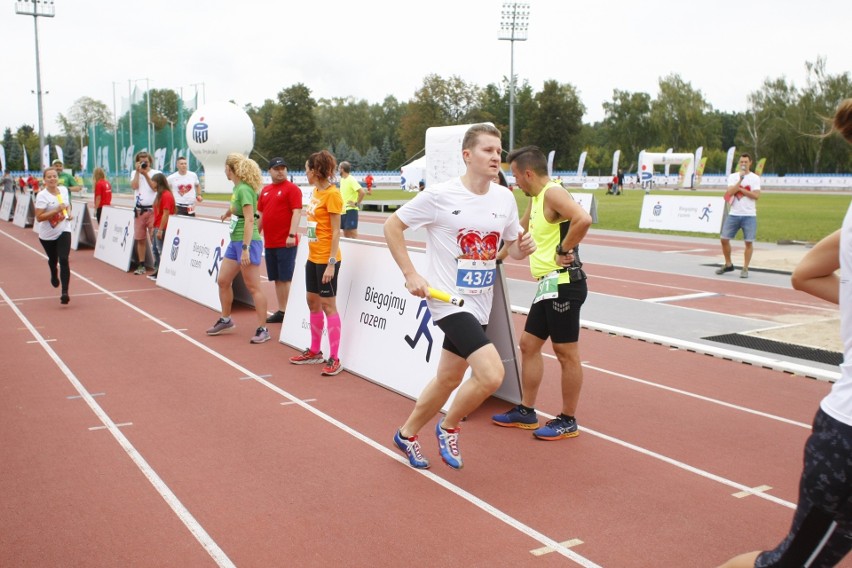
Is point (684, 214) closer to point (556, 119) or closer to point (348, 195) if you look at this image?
point (348, 195)

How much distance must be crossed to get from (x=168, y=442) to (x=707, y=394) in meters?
4.54

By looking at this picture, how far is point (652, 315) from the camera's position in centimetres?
1048

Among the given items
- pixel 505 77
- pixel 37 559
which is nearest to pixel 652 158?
pixel 505 77

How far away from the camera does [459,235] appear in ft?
15.3

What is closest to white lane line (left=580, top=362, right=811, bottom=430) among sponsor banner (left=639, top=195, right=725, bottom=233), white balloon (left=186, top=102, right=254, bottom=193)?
sponsor banner (left=639, top=195, right=725, bottom=233)

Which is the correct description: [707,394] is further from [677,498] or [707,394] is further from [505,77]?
[505,77]

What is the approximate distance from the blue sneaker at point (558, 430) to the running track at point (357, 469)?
6 centimetres

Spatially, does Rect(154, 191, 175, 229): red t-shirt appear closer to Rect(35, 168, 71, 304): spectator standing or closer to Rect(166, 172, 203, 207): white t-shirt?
Rect(166, 172, 203, 207): white t-shirt

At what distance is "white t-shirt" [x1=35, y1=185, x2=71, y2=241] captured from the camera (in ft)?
36.0

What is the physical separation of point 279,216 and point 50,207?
4.33m

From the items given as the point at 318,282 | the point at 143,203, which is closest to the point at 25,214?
the point at 143,203

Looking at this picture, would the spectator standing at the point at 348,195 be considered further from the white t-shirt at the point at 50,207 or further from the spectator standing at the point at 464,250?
the spectator standing at the point at 464,250

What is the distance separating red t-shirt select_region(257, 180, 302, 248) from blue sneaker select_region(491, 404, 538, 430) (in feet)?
13.1

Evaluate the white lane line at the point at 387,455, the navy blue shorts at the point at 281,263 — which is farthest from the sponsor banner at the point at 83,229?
the navy blue shorts at the point at 281,263
